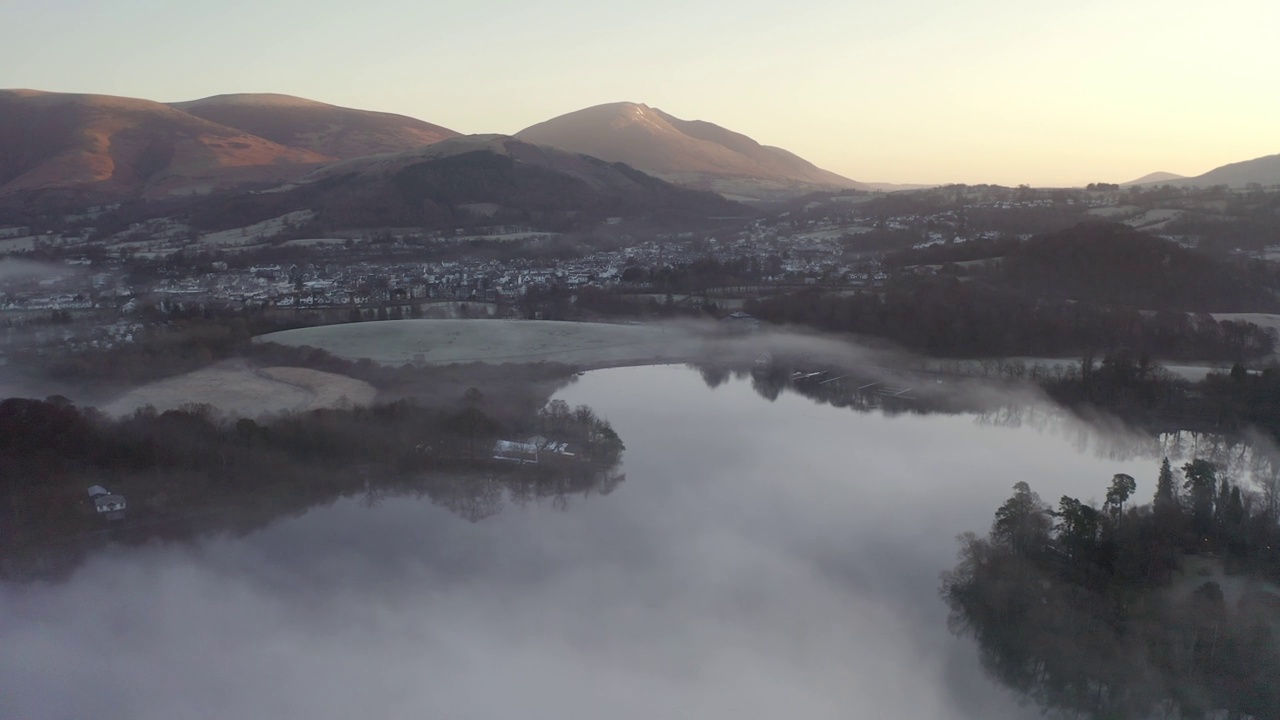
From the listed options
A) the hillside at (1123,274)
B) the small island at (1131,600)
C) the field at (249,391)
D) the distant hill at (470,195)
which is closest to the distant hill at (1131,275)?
the hillside at (1123,274)

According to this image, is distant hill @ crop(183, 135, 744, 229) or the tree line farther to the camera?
distant hill @ crop(183, 135, 744, 229)

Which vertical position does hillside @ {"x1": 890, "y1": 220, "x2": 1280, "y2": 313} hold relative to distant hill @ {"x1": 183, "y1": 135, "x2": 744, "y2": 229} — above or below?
below

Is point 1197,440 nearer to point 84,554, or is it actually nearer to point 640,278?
point 84,554

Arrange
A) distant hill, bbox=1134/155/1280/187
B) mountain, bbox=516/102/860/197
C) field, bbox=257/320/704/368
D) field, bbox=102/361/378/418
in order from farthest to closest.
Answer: mountain, bbox=516/102/860/197, distant hill, bbox=1134/155/1280/187, field, bbox=257/320/704/368, field, bbox=102/361/378/418

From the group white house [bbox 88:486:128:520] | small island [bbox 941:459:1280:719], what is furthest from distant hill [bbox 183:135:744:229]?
small island [bbox 941:459:1280:719]

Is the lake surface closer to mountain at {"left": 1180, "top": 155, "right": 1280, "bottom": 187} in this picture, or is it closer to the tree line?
the tree line

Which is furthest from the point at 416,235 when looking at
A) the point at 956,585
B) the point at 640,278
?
the point at 956,585
